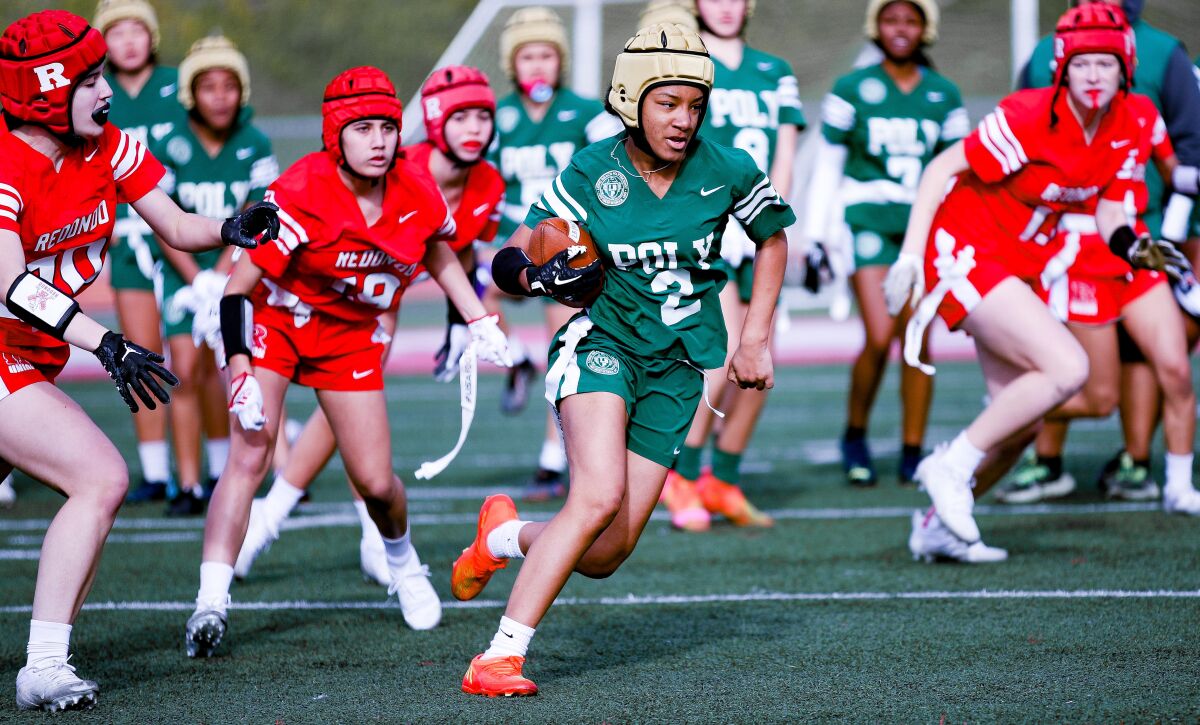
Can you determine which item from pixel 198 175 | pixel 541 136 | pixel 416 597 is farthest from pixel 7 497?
pixel 416 597

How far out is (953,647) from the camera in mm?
4586

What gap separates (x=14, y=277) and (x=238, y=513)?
1.27 m

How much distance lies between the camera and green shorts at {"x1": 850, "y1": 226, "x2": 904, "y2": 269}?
8234 millimetres

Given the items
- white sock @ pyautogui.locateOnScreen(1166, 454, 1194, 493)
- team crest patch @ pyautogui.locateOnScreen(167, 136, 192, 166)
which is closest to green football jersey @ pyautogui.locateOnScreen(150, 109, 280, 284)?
team crest patch @ pyautogui.locateOnScreen(167, 136, 192, 166)

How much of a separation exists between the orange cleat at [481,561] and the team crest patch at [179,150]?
388 cm

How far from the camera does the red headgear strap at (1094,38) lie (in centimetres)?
571

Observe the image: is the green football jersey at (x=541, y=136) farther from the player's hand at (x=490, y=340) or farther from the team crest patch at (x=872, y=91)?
the player's hand at (x=490, y=340)

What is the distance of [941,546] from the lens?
19.5 feet

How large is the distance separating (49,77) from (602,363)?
1.70 meters

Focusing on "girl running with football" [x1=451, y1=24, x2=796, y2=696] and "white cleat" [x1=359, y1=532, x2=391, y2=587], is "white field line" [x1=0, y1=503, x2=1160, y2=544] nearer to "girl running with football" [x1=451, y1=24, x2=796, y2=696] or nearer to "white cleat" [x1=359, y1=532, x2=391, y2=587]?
"white cleat" [x1=359, y1=532, x2=391, y2=587]

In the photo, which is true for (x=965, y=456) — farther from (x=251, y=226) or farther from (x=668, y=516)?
(x=251, y=226)

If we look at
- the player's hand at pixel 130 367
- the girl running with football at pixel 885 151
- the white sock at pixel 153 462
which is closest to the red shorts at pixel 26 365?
the player's hand at pixel 130 367

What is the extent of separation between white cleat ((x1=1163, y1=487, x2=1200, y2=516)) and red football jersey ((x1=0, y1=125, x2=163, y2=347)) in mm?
4684

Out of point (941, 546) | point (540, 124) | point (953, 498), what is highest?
point (540, 124)
